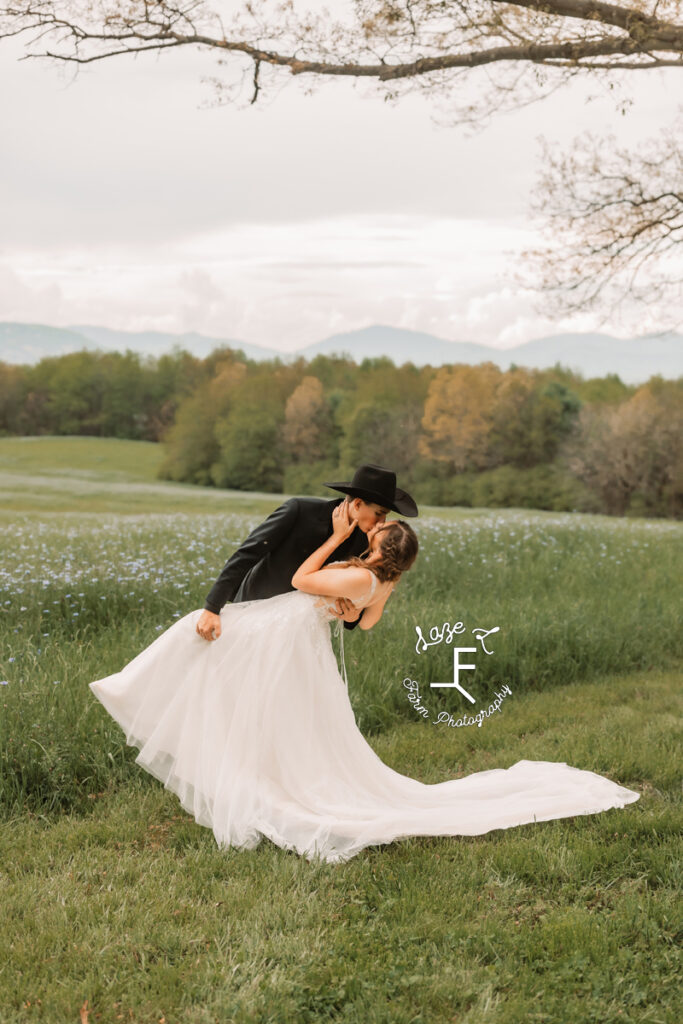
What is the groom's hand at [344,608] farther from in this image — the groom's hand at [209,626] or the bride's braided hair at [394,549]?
the groom's hand at [209,626]

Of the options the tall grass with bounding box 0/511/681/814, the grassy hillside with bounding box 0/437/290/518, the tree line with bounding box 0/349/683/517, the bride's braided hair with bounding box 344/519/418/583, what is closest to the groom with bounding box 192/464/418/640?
the bride's braided hair with bounding box 344/519/418/583

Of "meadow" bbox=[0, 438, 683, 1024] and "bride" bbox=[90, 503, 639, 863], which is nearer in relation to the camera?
"meadow" bbox=[0, 438, 683, 1024]

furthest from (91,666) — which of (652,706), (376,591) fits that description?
(652,706)

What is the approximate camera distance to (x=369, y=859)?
4590 mm

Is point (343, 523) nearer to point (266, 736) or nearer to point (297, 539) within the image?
point (297, 539)

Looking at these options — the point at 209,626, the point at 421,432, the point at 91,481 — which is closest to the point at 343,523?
the point at 209,626

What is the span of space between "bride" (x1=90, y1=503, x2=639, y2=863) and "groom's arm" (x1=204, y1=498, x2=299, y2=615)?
196 mm

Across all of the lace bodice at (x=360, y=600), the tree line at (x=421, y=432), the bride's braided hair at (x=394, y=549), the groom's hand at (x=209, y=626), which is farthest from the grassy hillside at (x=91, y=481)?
the bride's braided hair at (x=394, y=549)

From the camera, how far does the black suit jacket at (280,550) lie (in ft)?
15.8

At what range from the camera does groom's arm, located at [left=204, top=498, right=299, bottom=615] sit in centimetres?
479

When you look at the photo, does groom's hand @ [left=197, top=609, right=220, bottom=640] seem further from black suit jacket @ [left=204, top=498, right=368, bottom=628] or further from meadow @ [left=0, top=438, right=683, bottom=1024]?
meadow @ [left=0, top=438, right=683, bottom=1024]

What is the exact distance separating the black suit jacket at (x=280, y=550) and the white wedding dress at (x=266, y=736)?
14cm

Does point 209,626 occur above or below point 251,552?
below

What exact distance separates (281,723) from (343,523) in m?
1.11
